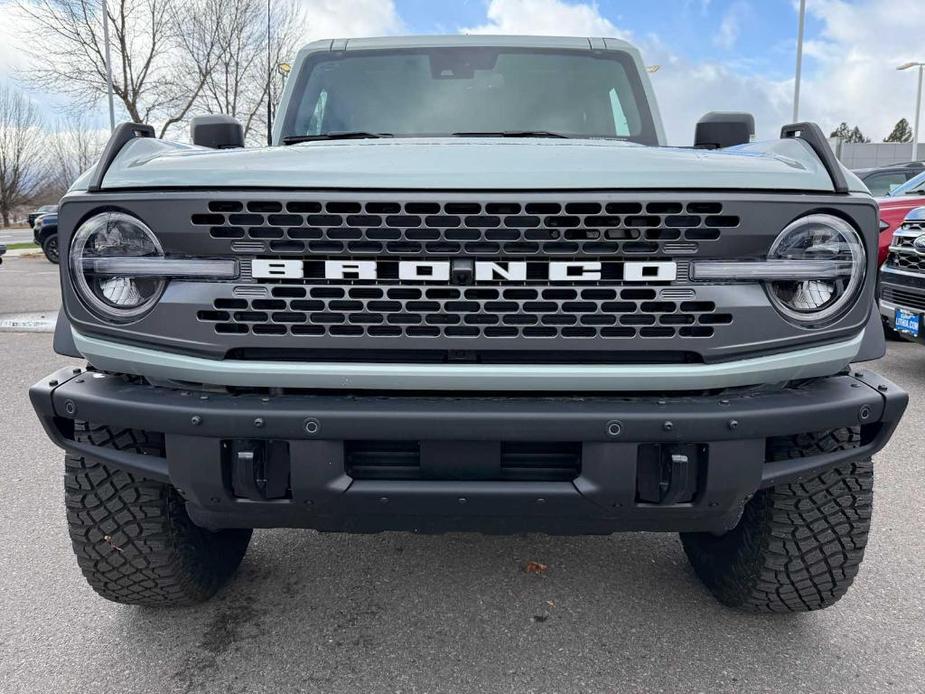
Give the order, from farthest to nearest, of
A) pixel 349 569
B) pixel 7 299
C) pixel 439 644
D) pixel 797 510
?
1. pixel 7 299
2. pixel 349 569
3. pixel 439 644
4. pixel 797 510

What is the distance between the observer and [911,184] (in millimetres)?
7812

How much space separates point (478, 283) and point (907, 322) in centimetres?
519

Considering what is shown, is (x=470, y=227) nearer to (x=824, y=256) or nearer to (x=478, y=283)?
(x=478, y=283)

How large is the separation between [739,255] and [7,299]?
1264 cm

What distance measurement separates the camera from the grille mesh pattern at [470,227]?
1776mm

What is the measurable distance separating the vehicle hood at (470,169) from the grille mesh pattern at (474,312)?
0.85ft

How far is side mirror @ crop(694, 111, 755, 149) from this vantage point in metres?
2.84

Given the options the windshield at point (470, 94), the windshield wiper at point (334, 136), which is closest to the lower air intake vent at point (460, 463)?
the windshield wiper at point (334, 136)

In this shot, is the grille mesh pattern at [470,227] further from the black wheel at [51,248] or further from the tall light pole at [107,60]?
the tall light pole at [107,60]

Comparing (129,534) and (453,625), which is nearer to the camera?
(129,534)

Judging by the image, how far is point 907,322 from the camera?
18.7ft

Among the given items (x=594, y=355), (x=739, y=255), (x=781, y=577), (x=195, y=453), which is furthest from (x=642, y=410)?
(x=195, y=453)

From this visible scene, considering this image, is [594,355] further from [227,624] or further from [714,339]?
[227,624]

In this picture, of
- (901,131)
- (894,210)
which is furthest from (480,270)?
(901,131)
